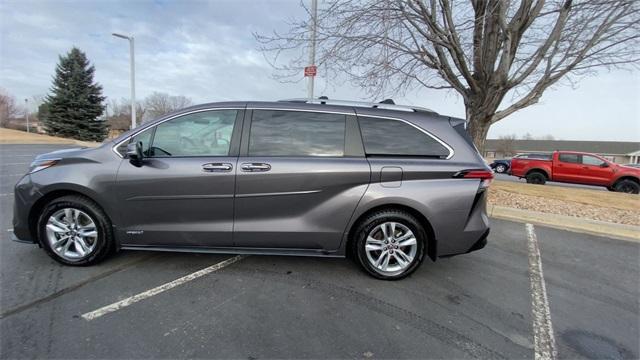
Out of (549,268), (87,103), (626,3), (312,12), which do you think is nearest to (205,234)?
(549,268)

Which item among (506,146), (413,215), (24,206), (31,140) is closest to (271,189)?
(413,215)

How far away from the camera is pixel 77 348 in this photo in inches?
91.8

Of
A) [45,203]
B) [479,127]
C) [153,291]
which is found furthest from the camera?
[479,127]

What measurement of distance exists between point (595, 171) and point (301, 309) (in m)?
16.3

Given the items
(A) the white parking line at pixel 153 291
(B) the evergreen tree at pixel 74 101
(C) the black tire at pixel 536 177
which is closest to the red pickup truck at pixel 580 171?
(C) the black tire at pixel 536 177

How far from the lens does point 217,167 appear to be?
132 inches

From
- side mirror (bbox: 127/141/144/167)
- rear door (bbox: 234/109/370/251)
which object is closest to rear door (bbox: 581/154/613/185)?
rear door (bbox: 234/109/370/251)

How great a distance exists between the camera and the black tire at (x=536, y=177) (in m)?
15.5

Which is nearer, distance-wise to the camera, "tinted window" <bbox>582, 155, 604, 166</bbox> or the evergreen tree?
"tinted window" <bbox>582, 155, 604, 166</bbox>

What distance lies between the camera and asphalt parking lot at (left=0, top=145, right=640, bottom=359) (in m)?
2.45

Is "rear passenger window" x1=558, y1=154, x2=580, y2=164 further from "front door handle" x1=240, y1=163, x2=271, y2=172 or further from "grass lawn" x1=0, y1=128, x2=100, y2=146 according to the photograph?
"grass lawn" x1=0, y1=128, x2=100, y2=146

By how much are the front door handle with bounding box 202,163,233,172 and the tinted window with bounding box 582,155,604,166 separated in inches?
651

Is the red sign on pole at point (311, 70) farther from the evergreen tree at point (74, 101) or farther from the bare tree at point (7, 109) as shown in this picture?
the bare tree at point (7, 109)

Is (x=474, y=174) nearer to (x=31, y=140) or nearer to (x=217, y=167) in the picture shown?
(x=217, y=167)
